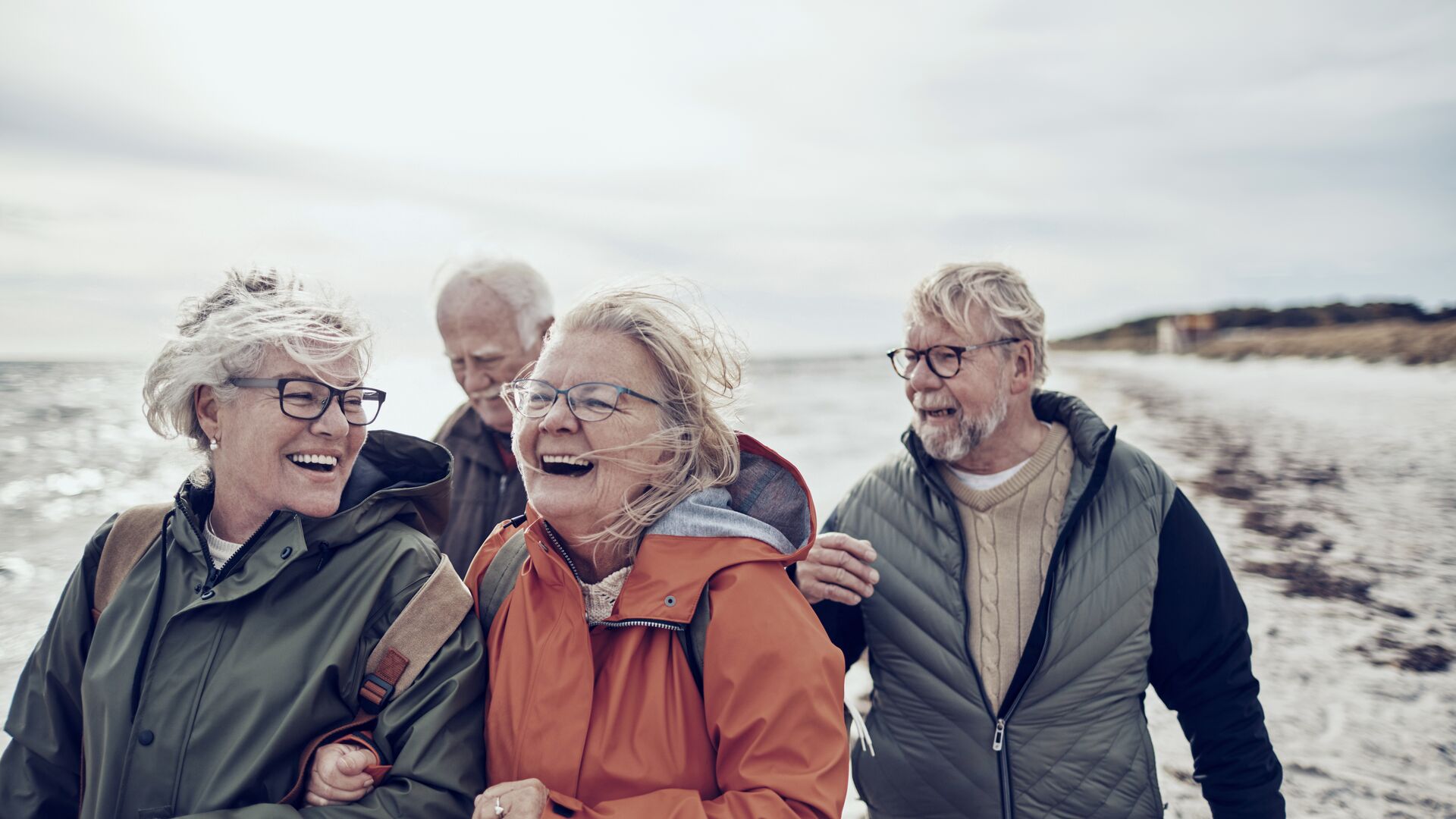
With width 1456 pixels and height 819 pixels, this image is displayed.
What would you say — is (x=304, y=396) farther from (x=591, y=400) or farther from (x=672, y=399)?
(x=672, y=399)

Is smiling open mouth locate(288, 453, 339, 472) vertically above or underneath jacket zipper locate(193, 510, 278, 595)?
above

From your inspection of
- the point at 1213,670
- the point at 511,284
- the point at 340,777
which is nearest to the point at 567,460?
the point at 340,777

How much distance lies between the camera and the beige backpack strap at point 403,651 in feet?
6.12

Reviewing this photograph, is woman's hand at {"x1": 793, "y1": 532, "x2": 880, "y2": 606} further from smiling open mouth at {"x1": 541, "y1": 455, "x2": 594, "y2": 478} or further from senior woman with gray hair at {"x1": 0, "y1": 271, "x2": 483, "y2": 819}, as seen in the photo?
senior woman with gray hair at {"x1": 0, "y1": 271, "x2": 483, "y2": 819}

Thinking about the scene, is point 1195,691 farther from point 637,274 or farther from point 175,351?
point 175,351

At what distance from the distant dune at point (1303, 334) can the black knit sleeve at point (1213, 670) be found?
30.1m

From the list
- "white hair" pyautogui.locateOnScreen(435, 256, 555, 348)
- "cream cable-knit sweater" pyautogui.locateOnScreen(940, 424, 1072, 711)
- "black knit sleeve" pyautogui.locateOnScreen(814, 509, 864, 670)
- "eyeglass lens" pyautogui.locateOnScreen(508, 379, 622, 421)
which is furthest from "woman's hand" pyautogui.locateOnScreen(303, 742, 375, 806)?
"white hair" pyautogui.locateOnScreen(435, 256, 555, 348)

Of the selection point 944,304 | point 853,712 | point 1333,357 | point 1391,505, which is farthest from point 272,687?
point 1333,357

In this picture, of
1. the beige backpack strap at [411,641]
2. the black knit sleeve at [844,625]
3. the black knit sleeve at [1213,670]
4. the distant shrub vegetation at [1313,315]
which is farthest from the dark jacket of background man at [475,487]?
the distant shrub vegetation at [1313,315]

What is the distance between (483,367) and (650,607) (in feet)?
7.21

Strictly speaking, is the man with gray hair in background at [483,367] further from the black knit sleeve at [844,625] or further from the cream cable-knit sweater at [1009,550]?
the cream cable-knit sweater at [1009,550]

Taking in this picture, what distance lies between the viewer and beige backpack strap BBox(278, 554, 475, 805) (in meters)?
1.86

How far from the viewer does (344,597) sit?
1944 millimetres

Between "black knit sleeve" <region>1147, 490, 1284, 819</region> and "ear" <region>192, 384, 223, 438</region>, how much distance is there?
2757 mm
